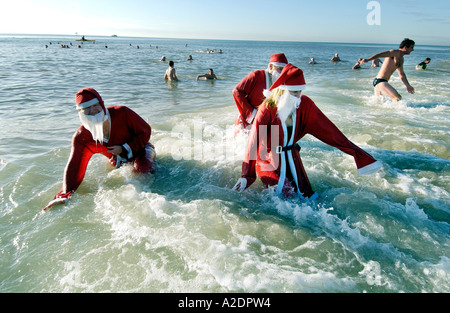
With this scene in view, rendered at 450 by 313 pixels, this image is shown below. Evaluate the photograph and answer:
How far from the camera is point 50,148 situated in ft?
18.2

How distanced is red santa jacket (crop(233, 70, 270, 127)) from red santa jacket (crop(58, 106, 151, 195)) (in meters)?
1.68

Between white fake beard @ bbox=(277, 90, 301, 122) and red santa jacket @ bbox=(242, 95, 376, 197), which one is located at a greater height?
white fake beard @ bbox=(277, 90, 301, 122)

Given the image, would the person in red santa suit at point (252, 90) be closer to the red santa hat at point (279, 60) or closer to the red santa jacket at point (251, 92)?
→ the red santa jacket at point (251, 92)

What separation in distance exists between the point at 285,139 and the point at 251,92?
178 cm

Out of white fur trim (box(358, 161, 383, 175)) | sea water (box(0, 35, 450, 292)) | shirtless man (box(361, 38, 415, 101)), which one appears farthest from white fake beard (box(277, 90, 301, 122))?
shirtless man (box(361, 38, 415, 101))

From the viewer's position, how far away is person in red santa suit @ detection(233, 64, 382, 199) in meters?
2.91

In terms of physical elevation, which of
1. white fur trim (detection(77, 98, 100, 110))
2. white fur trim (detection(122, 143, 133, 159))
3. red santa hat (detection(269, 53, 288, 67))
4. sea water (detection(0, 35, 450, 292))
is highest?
red santa hat (detection(269, 53, 288, 67))

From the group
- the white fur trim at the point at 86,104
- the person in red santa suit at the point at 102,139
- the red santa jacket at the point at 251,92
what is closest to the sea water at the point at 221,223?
the person in red santa suit at the point at 102,139

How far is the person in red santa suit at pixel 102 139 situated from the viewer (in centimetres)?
335

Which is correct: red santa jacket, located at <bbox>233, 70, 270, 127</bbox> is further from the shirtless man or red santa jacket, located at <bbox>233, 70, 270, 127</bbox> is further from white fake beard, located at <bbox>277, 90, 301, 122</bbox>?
the shirtless man

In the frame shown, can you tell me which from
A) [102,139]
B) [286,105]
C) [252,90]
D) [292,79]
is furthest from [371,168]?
[102,139]

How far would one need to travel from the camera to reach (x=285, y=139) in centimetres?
306

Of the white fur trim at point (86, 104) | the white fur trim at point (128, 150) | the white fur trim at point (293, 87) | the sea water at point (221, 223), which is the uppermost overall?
the white fur trim at point (293, 87)
